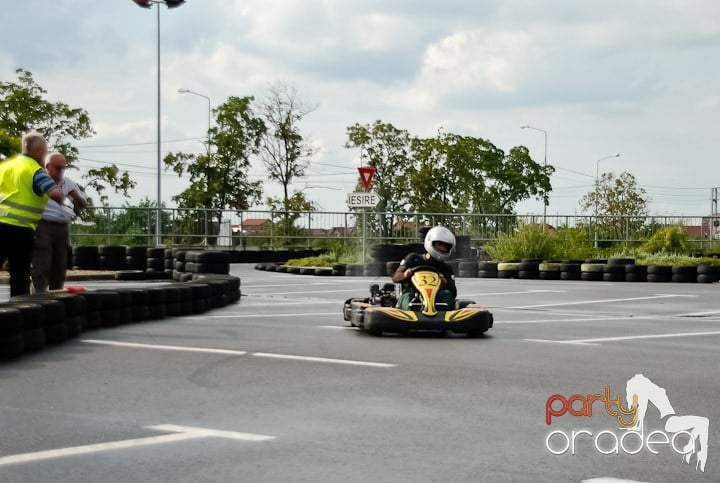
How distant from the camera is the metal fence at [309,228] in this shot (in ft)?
120

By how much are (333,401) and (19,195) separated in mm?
5281

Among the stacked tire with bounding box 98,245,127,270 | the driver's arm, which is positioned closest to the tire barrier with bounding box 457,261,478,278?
the stacked tire with bounding box 98,245,127,270

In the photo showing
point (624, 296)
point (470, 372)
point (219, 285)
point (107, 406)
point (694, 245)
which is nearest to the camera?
point (107, 406)

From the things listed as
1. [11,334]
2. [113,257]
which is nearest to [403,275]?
[11,334]

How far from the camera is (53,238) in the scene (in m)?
11.9

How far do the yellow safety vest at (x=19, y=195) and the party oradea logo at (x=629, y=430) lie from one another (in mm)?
6034

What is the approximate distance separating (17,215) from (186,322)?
260 cm

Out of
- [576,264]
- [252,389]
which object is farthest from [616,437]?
[576,264]

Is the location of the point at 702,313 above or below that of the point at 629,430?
above

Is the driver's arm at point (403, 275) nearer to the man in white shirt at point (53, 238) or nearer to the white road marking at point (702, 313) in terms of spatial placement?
the man in white shirt at point (53, 238)

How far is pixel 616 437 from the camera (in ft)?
18.8

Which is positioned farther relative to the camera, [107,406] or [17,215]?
[17,215]

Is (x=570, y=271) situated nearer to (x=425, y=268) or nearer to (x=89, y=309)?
(x=425, y=268)

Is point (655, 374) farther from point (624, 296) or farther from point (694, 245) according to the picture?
point (694, 245)
